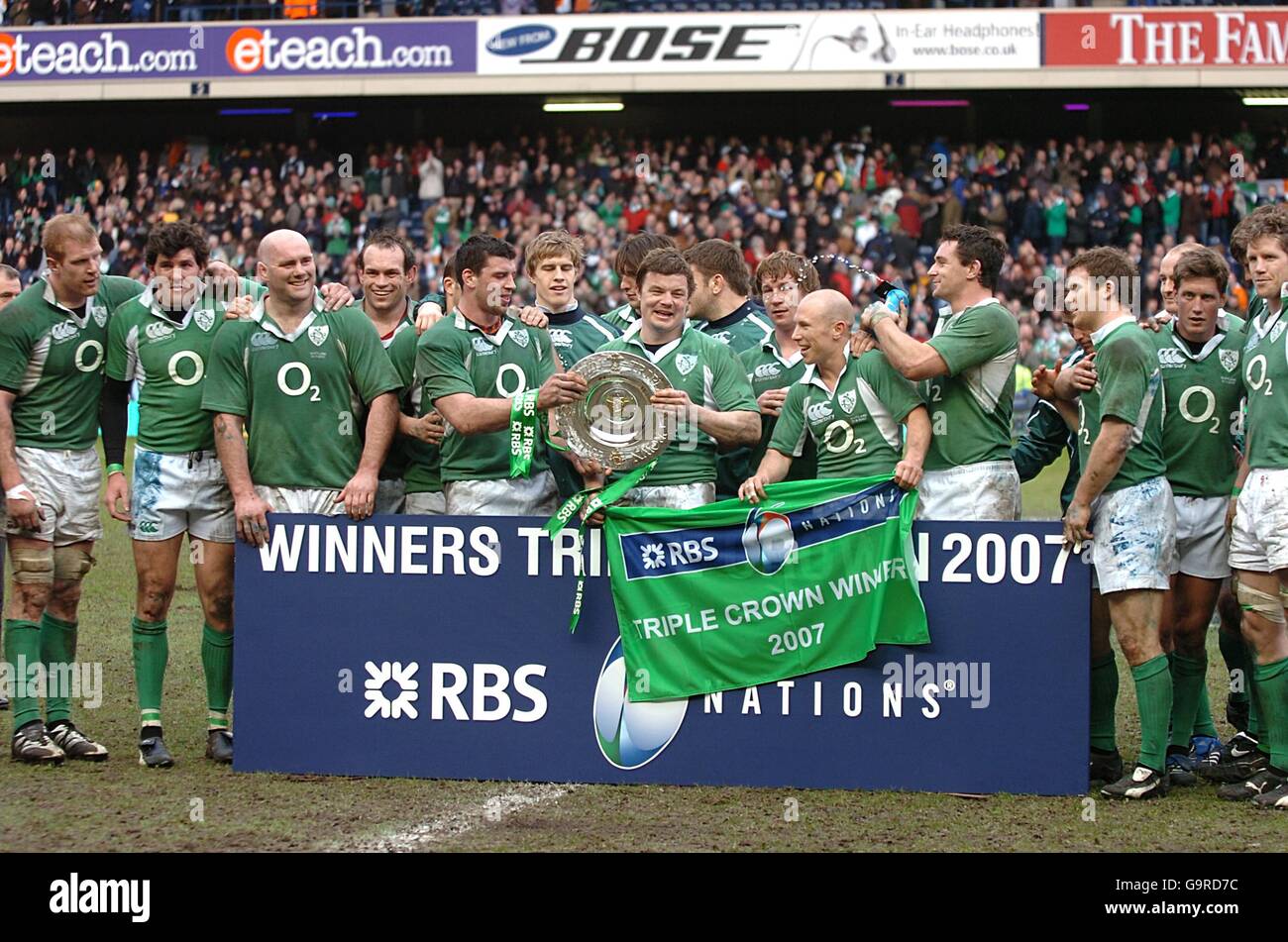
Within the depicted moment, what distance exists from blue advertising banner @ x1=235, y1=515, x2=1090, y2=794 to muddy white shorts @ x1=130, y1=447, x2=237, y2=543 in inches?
16.1

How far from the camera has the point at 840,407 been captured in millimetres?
6340

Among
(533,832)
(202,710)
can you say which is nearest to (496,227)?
(202,710)

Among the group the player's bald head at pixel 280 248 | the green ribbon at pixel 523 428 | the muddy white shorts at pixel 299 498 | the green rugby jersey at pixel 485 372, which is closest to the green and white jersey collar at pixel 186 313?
the player's bald head at pixel 280 248

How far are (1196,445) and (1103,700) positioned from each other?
112 cm

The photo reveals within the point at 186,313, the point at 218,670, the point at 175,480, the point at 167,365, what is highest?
the point at 186,313

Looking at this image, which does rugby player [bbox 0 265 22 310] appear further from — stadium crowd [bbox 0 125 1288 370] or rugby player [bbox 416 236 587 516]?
stadium crowd [bbox 0 125 1288 370]

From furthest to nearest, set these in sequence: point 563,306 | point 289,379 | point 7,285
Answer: point 7,285, point 563,306, point 289,379

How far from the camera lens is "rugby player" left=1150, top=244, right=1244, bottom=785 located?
638 centimetres

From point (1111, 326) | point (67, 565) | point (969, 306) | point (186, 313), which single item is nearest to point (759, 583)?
point (969, 306)

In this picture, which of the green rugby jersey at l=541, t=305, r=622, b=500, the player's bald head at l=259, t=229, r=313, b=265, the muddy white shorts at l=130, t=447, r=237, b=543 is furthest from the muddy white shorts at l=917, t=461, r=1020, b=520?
the muddy white shorts at l=130, t=447, r=237, b=543

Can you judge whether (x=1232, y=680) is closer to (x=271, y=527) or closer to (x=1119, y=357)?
(x=1119, y=357)

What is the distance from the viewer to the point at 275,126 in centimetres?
3178

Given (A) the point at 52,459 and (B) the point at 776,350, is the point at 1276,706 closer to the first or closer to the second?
(B) the point at 776,350

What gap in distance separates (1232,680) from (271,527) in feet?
13.9
